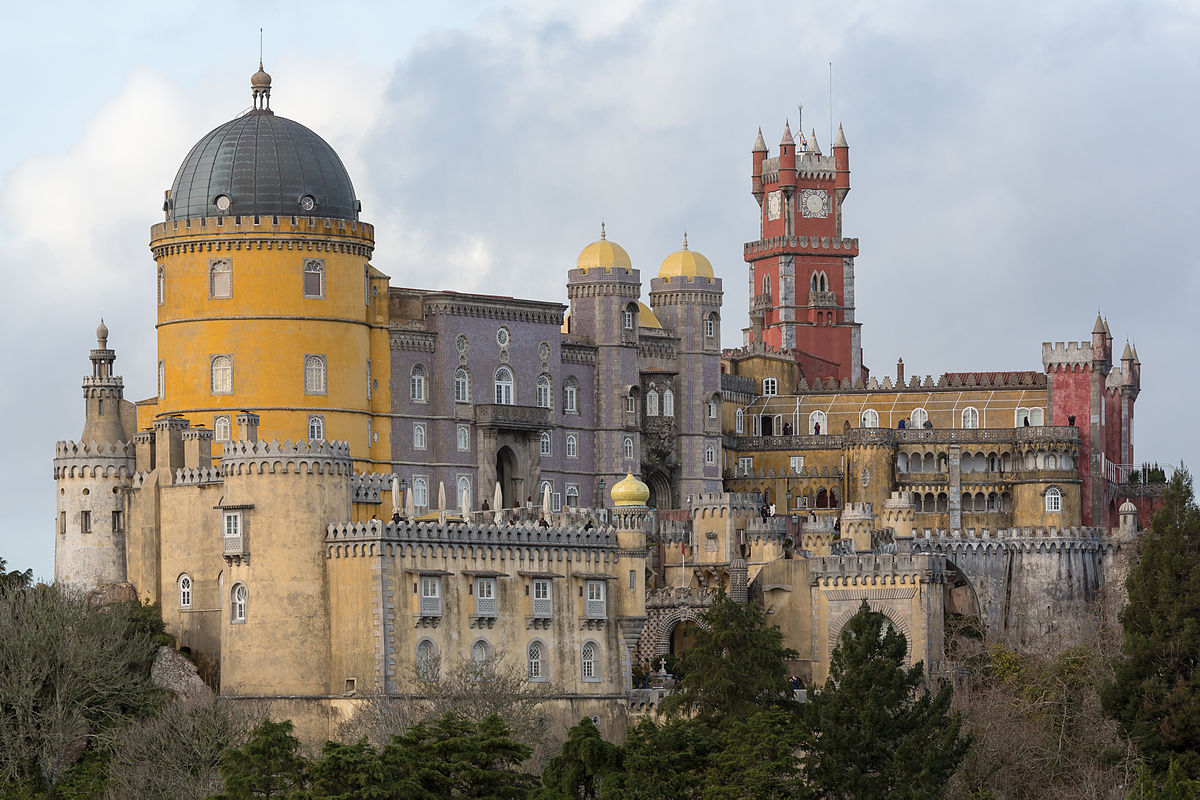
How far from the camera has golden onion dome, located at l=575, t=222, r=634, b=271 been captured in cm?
12362

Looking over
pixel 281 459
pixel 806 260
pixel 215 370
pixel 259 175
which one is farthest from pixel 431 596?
pixel 806 260

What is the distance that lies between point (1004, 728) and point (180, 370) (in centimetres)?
3451

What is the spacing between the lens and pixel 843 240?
154 m

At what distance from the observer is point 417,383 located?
11325cm

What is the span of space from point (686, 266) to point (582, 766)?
173 ft

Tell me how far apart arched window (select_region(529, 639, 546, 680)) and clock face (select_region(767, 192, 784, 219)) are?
65222 mm

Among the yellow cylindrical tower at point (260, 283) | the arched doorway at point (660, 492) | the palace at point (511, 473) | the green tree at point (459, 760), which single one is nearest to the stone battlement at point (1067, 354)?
the palace at point (511, 473)

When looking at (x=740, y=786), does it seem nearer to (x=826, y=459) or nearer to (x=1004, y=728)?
(x=1004, y=728)

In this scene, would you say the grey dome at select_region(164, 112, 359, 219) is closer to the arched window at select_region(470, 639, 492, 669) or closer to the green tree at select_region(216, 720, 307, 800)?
the arched window at select_region(470, 639, 492, 669)

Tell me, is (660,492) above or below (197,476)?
above

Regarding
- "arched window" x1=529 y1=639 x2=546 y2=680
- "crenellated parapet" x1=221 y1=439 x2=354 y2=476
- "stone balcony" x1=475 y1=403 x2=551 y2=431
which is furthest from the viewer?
"stone balcony" x1=475 y1=403 x2=551 y2=431

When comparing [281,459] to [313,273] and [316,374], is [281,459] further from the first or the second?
[313,273]

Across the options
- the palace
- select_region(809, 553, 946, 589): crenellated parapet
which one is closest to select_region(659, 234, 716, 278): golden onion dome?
the palace

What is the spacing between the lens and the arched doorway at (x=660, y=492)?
12644 cm
